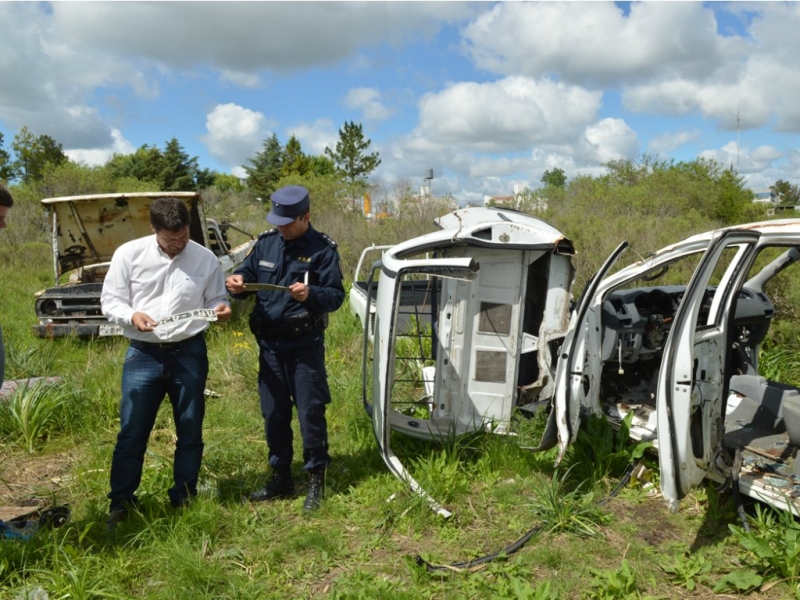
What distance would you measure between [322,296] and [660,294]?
8.81 ft

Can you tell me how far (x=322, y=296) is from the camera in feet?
12.1

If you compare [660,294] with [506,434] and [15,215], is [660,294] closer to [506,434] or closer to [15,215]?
[506,434]

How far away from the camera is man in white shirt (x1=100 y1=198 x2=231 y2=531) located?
11.3 ft

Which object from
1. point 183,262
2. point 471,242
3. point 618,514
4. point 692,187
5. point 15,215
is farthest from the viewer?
point 15,215

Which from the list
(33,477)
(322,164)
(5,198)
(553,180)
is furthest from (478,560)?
(322,164)

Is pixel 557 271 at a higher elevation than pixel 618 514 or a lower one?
higher

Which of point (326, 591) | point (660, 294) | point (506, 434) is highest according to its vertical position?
point (660, 294)

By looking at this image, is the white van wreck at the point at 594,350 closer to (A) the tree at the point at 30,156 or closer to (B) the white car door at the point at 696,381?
(B) the white car door at the point at 696,381

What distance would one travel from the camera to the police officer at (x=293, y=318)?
3.73 m

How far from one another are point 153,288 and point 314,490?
1.58 meters

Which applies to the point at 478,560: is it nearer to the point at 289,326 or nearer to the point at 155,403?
the point at 289,326

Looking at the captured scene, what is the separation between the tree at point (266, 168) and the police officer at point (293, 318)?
43.1 metres

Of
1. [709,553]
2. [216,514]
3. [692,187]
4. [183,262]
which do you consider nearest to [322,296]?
[183,262]

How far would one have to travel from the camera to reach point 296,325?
3721 mm
